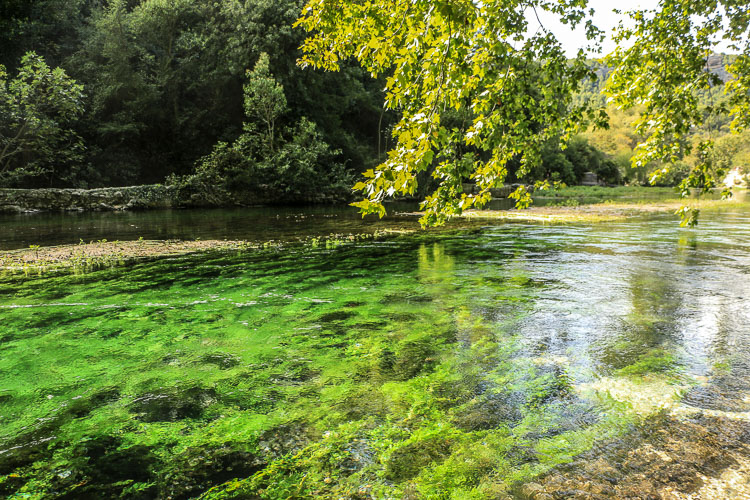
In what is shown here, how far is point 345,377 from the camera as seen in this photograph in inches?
165

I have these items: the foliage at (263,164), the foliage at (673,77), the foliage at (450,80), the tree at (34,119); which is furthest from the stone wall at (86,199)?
the foliage at (673,77)

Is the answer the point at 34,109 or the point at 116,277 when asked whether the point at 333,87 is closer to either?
the point at 34,109

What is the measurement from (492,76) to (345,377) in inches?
155

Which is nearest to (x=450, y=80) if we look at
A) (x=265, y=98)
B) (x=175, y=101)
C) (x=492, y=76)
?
(x=492, y=76)

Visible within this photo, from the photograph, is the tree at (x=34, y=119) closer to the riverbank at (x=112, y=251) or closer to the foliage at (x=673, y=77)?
the riverbank at (x=112, y=251)

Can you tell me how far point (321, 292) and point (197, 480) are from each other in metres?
4.87

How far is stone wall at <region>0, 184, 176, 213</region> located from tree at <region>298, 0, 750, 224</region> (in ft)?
88.9

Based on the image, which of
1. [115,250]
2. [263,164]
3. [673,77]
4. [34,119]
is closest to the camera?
[673,77]

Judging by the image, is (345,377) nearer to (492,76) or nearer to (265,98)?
(492,76)

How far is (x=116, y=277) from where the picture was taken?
8.73 m

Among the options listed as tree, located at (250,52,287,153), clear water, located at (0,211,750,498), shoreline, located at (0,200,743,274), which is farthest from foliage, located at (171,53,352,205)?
clear water, located at (0,211,750,498)

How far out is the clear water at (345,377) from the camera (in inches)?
112

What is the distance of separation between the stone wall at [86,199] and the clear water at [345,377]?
23480mm

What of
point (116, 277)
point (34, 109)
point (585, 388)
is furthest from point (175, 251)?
point (34, 109)
